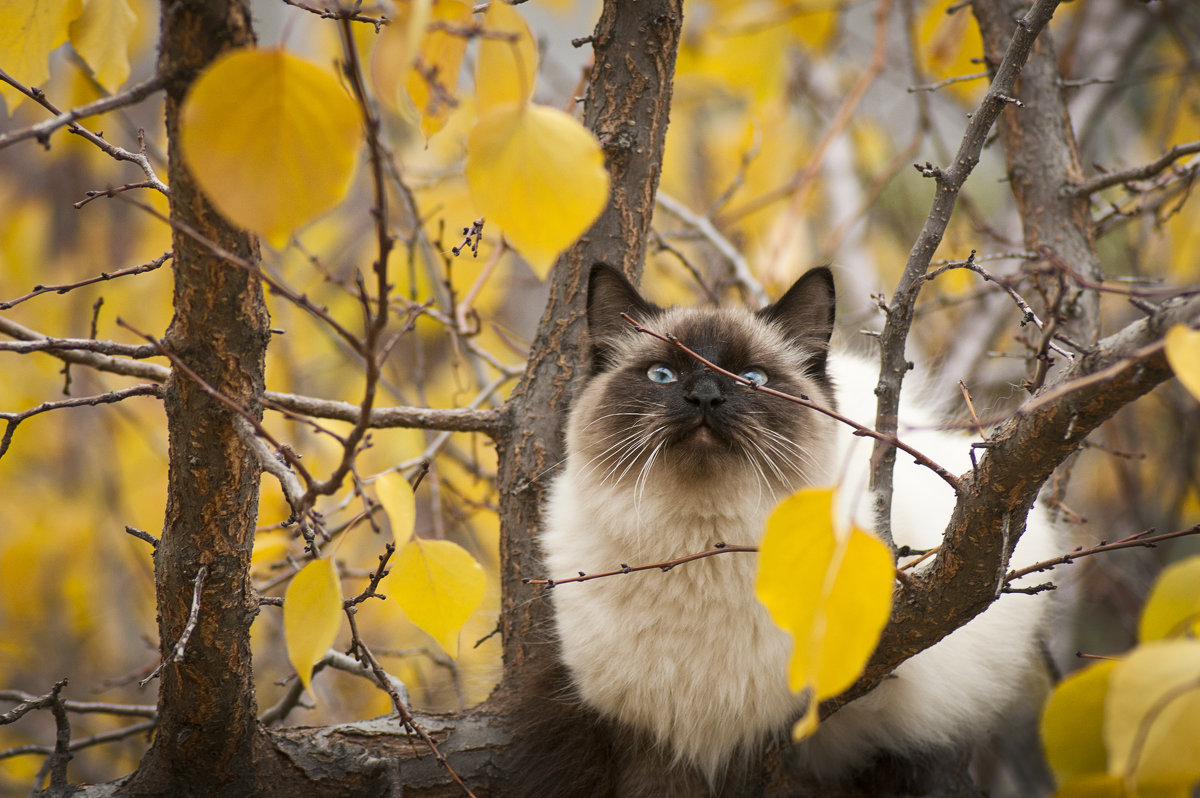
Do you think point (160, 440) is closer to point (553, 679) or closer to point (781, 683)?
point (553, 679)

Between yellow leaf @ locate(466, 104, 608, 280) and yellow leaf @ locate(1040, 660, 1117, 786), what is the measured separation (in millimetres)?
798

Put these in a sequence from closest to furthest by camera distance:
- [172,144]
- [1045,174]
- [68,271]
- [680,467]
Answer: [172,144]
[680,467]
[1045,174]
[68,271]

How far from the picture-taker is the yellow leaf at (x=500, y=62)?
108 cm

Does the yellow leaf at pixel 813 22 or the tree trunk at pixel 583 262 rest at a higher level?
the yellow leaf at pixel 813 22

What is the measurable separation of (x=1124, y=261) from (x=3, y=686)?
5765mm

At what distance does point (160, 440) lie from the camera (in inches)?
158

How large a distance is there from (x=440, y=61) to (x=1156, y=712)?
1.11m

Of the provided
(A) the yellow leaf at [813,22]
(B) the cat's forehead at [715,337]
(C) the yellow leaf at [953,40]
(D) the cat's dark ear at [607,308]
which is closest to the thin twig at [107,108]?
(D) the cat's dark ear at [607,308]

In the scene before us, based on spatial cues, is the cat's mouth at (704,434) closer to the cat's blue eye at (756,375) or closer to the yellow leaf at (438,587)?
the cat's blue eye at (756,375)

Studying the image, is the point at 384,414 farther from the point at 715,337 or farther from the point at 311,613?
the point at 311,613

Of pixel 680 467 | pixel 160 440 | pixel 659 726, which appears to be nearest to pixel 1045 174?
pixel 680 467

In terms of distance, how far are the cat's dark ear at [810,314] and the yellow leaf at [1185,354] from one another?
1564 millimetres

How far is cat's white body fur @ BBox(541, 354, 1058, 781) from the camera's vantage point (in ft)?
6.37

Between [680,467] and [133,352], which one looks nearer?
[133,352]
